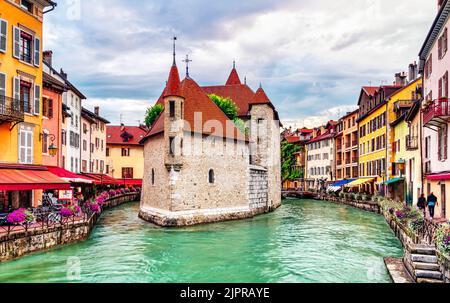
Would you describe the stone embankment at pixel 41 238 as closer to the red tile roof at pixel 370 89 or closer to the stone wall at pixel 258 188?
the stone wall at pixel 258 188

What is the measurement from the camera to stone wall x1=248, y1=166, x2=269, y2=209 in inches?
1298

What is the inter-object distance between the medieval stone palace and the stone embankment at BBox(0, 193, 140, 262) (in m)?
6.20

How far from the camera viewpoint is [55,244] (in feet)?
57.8

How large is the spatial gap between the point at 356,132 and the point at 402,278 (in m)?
49.3

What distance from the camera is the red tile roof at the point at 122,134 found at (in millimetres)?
62312

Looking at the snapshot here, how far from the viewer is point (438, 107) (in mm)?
19719

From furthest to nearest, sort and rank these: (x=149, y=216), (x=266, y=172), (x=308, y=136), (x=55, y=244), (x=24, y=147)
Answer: (x=308, y=136)
(x=266, y=172)
(x=149, y=216)
(x=24, y=147)
(x=55, y=244)

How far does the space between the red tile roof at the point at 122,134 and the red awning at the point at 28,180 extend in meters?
41.9

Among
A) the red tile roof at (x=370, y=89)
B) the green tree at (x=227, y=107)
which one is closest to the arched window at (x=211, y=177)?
the green tree at (x=227, y=107)

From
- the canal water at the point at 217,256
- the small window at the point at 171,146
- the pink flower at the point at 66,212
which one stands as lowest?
the canal water at the point at 217,256

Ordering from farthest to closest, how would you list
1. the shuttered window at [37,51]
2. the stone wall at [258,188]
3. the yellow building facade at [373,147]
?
1. the yellow building facade at [373,147]
2. the stone wall at [258,188]
3. the shuttered window at [37,51]

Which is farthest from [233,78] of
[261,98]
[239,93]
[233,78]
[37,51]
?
[37,51]

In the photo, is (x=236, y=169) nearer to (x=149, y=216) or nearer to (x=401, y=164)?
(x=149, y=216)
